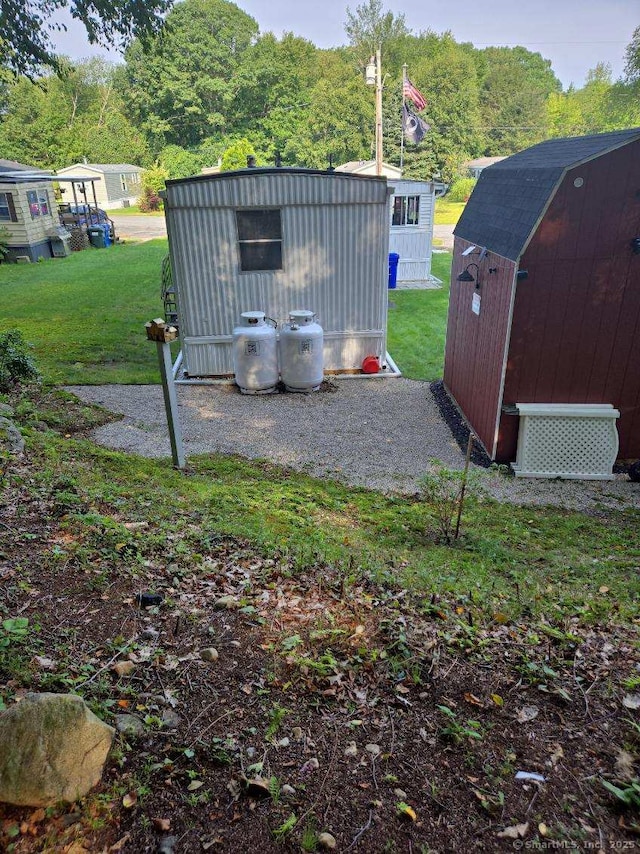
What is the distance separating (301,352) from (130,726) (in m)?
7.34

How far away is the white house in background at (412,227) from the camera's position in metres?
16.7

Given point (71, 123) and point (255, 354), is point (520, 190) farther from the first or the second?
point (71, 123)

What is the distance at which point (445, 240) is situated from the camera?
25953 millimetres

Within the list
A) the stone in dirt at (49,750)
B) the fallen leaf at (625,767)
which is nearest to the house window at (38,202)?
the stone in dirt at (49,750)

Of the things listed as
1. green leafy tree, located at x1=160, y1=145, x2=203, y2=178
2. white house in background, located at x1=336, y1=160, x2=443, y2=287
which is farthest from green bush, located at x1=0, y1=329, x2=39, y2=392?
green leafy tree, located at x1=160, y1=145, x2=203, y2=178

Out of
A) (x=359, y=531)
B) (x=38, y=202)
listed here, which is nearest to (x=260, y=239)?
(x=359, y=531)

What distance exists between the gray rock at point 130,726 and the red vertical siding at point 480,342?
19.0 feet

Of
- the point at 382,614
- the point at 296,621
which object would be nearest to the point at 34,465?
the point at 296,621

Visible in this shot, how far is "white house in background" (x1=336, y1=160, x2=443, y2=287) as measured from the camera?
16.7 m

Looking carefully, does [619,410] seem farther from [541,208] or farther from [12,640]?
[12,640]

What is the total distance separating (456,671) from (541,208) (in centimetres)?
532

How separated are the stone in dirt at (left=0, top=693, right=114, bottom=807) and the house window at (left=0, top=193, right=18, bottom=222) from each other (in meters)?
21.3

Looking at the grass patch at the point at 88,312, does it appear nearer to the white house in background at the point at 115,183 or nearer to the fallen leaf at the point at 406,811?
the fallen leaf at the point at 406,811

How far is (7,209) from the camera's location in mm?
19641
